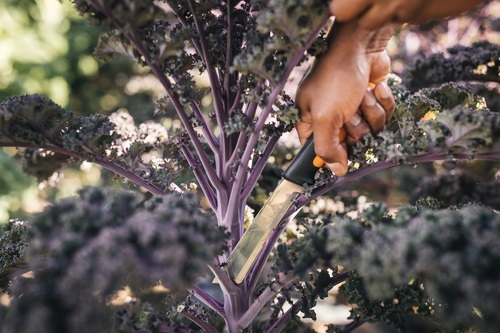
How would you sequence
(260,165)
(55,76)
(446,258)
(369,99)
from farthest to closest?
(55,76)
(260,165)
(369,99)
(446,258)

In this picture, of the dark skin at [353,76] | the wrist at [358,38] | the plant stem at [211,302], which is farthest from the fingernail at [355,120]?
the plant stem at [211,302]

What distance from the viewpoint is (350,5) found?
636mm

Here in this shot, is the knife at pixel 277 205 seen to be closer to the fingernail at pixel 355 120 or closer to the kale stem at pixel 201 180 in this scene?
the fingernail at pixel 355 120

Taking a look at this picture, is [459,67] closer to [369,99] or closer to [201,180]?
[369,99]

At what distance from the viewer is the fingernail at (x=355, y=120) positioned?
816 millimetres

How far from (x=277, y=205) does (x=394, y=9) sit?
1.32 ft

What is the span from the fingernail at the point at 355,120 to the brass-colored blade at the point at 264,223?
0.15m

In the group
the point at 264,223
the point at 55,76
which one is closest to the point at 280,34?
the point at 264,223

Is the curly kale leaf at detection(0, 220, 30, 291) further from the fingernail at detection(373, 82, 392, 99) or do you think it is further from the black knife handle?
the fingernail at detection(373, 82, 392, 99)

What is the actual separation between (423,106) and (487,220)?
16.2 inches

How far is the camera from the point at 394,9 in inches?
24.8

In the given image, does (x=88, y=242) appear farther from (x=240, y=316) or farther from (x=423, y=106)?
(x=423, y=106)

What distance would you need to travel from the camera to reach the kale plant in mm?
552

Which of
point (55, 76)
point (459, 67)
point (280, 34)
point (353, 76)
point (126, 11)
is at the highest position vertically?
point (126, 11)
